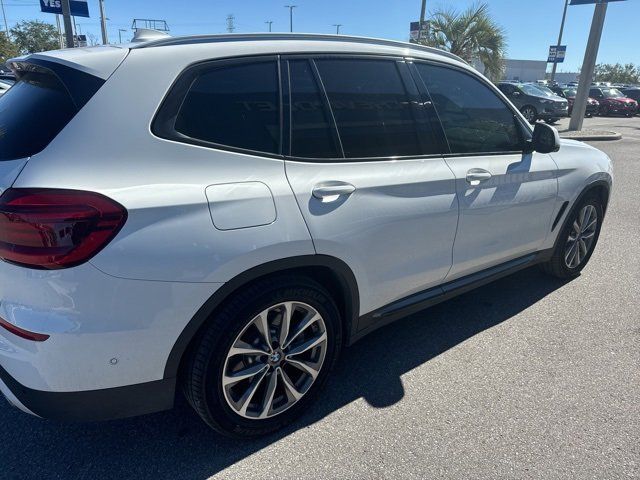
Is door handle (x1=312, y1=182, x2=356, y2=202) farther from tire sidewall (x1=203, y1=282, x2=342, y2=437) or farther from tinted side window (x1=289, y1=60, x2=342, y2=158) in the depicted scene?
tire sidewall (x1=203, y1=282, x2=342, y2=437)

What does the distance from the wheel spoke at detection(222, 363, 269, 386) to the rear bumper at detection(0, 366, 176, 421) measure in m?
0.24

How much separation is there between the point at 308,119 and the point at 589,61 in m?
16.5

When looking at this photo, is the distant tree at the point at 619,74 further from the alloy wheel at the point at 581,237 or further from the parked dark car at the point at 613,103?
the alloy wheel at the point at 581,237

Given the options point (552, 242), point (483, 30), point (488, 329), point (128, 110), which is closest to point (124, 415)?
point (128, 110)

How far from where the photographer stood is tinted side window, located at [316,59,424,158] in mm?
2455

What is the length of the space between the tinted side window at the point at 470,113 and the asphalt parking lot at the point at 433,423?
1.34 m

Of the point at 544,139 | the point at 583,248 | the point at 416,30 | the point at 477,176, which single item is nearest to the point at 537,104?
the point at 416,30

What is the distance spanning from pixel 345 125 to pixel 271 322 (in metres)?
1.09

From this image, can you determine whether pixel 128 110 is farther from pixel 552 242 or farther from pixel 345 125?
pixel 552 242

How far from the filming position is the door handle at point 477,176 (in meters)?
2.91

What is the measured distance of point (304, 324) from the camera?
92.0 inches

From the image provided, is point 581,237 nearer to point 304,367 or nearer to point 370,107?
point 370,107

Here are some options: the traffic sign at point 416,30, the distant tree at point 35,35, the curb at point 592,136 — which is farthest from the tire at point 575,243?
the distant tree at point 35,35

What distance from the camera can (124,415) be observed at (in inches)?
78.1
